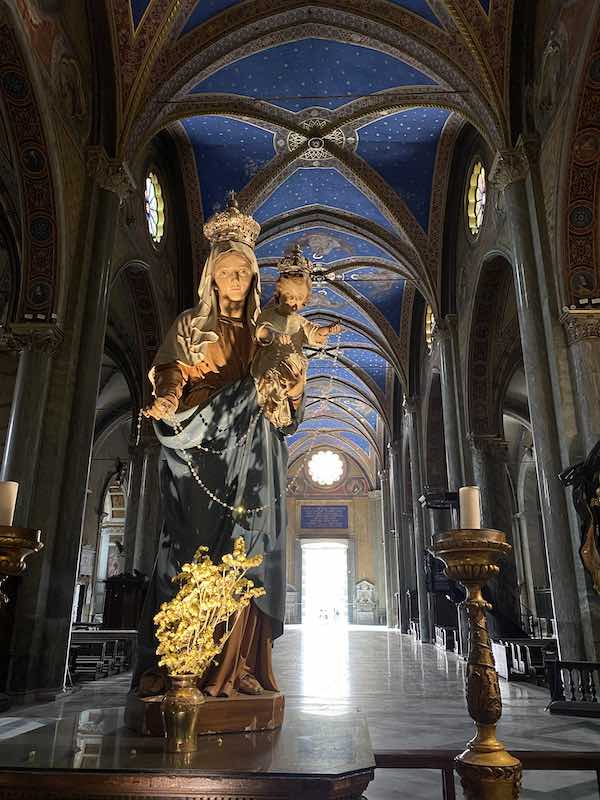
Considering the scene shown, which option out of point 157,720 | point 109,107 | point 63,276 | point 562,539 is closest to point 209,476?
point 157,720

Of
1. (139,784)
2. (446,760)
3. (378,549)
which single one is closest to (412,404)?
(446,760)

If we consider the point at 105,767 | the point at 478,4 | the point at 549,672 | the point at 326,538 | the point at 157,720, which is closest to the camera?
the point at 105,767

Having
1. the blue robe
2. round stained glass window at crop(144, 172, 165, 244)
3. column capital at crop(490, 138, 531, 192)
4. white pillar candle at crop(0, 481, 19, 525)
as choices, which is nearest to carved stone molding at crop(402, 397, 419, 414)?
round stained glass window at crop(144, 172, 165, 244)

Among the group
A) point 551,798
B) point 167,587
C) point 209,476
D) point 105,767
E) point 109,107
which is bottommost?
point 551,798

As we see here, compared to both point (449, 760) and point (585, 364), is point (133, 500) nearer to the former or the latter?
point (585, 364)

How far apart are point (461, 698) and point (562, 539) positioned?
2009 millimetres

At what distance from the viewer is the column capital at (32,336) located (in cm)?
725

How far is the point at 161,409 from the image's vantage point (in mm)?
2420

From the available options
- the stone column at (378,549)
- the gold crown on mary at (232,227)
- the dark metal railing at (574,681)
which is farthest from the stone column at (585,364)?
the stone column at (378,549)

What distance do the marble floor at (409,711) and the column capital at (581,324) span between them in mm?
4034

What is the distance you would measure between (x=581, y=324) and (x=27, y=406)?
6.47 m

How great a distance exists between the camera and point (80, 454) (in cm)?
725

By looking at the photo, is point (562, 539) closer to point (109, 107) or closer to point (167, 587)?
point (167, 587)

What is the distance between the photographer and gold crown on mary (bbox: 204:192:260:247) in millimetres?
2926
